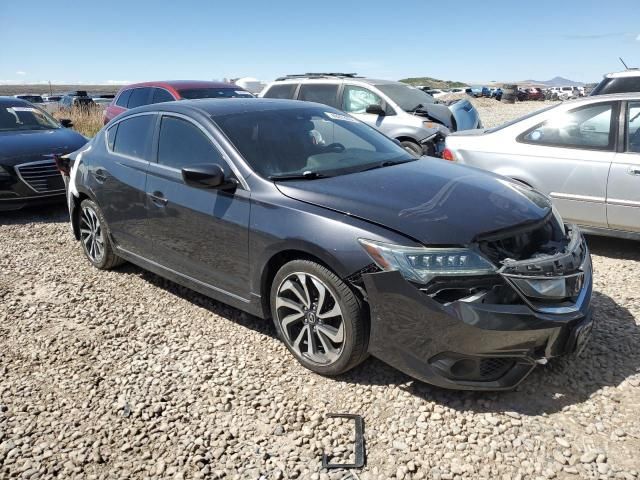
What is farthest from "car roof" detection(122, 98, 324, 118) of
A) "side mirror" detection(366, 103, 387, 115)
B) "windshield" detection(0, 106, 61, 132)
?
"windshield" detection(0, 106, 61, 132)

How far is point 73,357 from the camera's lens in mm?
3742

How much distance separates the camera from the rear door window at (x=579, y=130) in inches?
201

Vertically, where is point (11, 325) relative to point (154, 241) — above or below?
below

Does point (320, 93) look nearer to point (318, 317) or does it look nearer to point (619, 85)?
point (619, 85)

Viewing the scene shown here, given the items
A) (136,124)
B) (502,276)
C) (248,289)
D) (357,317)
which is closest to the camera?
(502,276)

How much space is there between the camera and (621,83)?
349 inches

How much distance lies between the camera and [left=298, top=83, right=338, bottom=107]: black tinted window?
970 centimetres

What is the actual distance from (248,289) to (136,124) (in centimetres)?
206

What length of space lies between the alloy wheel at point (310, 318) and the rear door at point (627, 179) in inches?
128

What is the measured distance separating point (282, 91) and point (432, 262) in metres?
8.23

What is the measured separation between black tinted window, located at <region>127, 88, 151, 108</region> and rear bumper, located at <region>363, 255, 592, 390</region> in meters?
8.59

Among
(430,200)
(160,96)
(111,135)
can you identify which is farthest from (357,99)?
(430,200)

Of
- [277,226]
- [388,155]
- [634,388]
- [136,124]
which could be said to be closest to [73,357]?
[277,226]

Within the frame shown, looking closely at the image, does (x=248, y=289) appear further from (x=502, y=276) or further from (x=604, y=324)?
(x=604, y=324)
